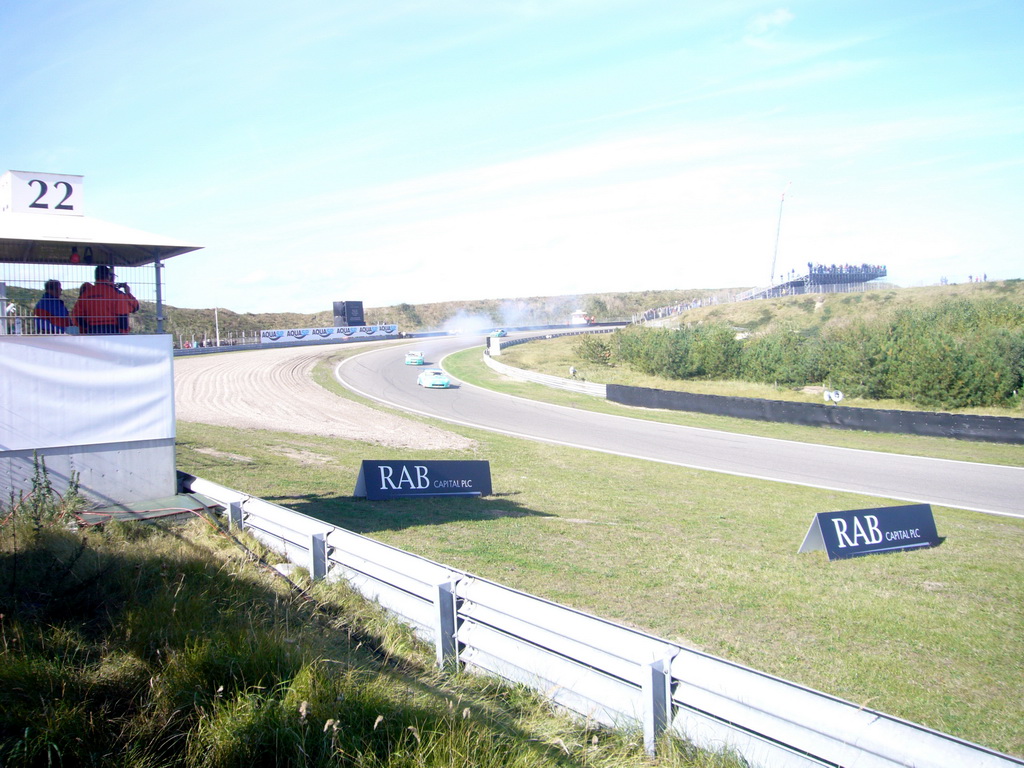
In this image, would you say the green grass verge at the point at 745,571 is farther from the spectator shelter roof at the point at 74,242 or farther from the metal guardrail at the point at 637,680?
the spectator shelter roof at the point at 74,242

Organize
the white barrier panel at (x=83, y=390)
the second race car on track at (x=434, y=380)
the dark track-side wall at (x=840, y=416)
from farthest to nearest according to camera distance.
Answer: the second race car on track at (x=434, y=380) → the dark track-side wall at (x=840, y=416) → the white barrier panel at (x=83, y=390)

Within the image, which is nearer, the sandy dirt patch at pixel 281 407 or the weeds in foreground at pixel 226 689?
the weeds in foreground at pixel 226 689

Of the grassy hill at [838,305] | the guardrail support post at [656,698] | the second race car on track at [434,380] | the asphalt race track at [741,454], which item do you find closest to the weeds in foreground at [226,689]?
the guardrail support post at [656,698]

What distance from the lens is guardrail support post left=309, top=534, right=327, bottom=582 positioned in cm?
675

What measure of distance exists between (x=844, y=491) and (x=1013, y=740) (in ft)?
44.7

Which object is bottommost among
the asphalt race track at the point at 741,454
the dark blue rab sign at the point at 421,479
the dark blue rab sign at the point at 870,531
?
the asphalt race track at the point at 741,454

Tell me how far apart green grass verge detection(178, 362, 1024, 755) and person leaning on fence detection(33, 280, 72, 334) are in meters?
4.81

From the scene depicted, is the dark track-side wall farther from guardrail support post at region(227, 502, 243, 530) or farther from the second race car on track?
guardrail support post at region(227, 502, 243, 530)

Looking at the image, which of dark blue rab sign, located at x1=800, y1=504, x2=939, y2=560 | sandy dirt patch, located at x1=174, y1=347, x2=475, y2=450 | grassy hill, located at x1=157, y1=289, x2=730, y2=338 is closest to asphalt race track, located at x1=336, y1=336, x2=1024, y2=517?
sandy dirt patch, located at x1=174, y1=347, x2=475, y2=450

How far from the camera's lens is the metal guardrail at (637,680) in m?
3.27

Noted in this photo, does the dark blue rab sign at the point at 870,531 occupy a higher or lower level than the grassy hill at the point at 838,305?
lower

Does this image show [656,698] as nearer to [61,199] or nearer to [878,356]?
[61,199]

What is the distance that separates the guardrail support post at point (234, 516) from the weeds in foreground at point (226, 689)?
2.59 metres

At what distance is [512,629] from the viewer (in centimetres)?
479
